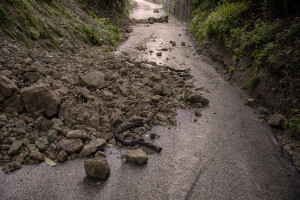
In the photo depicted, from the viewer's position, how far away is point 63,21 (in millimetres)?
6152

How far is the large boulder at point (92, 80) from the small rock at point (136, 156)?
169 cm

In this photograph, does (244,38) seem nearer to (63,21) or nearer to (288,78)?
(288,78)

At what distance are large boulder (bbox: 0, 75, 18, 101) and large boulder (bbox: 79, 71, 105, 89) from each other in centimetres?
122

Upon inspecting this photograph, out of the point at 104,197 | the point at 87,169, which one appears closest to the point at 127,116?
the point at 87,169

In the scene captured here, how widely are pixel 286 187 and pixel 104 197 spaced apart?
6.96ft

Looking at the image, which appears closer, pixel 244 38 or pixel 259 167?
pixel 259 167

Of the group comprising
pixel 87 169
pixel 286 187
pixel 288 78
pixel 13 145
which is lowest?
pixel 286 187

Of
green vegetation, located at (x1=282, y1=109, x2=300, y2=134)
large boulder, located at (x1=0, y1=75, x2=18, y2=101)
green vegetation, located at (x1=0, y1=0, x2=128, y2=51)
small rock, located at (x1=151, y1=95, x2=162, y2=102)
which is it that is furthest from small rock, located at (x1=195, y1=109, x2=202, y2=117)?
green vegetation, located at (x1=0, y1=0, x2=128, y2=51)

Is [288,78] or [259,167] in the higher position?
[288,78]

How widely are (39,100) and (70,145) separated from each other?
86cm

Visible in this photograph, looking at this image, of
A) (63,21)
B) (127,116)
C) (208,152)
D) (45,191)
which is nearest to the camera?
(45,191)

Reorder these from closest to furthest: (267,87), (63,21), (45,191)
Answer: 1. (45,191)
2. (267,87)
3. (63,21)

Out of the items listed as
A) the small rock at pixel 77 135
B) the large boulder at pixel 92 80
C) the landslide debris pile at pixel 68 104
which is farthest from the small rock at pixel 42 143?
the large boulder at pixel 92 80

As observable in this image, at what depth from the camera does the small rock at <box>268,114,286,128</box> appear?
3273mm
